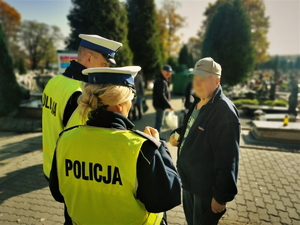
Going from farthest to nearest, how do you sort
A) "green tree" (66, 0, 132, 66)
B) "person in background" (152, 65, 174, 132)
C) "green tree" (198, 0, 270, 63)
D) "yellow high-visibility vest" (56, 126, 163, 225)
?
1. "green tree" (198, 0, 270, 63)
2. "green tree" (66, 0, 132, 66)
3. "person in background" (152, 65, 174, 132)
4. "yellow high-visibility vest" (56, 126, 163, 225)

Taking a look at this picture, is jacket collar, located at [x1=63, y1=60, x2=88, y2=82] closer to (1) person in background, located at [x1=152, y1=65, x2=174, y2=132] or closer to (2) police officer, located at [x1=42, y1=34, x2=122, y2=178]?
(2) police officer, located at [x1=42, y1=34, x2=122, y2=178]

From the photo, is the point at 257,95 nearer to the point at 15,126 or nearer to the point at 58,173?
the point at 15,126

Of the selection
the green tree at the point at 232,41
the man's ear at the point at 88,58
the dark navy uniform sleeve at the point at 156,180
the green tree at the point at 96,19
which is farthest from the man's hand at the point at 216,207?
the green tree at the point at 232,41

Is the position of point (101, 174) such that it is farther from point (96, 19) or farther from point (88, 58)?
point (96, 19)

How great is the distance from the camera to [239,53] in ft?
45.8

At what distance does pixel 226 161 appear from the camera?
201 cm

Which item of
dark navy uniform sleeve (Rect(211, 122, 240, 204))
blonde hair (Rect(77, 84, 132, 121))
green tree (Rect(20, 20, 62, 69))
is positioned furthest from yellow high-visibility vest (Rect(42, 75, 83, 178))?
green tree (Rect(20, 20, 62, 69))

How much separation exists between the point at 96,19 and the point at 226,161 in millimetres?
10245

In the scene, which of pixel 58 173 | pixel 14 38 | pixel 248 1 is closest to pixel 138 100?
pixel 58 173

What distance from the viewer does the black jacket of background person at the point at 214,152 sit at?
2.01 meters

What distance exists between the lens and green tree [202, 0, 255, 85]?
13.9m

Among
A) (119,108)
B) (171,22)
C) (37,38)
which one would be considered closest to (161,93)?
(119,108)

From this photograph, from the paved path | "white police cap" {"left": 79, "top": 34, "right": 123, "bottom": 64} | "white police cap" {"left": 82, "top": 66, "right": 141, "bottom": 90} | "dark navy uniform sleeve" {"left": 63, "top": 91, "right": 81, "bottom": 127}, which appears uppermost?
"white police cap" {"left": 79, "top": 34, "right": 123, "bottom": 64}

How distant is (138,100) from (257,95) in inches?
345
